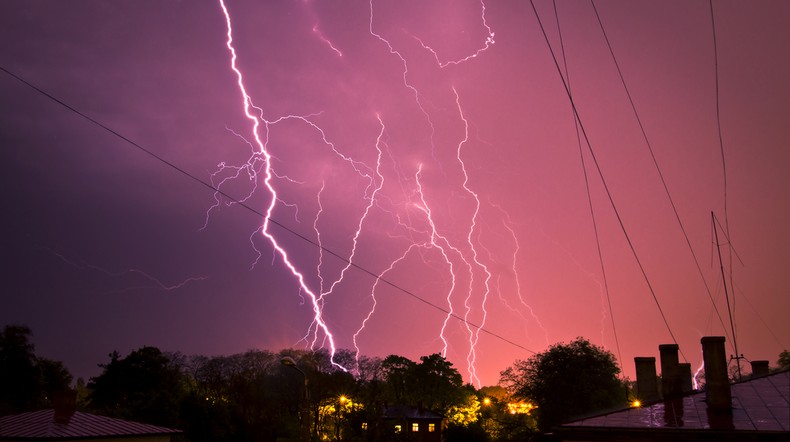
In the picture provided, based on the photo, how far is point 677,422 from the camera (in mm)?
13000

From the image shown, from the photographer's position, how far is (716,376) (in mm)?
14281

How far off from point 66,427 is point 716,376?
19087 mm

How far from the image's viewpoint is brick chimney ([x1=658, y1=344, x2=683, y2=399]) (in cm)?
1788

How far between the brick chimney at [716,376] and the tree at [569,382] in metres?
26.2

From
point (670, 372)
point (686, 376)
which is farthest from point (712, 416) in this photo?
point (686, 376)

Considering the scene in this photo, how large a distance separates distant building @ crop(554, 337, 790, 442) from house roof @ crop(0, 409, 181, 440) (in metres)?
14.4

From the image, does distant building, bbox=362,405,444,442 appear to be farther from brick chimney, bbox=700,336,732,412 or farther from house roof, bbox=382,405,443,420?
brick chimney, bbox=700,336,732,412

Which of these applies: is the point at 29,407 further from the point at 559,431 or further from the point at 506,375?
the point at 559,431

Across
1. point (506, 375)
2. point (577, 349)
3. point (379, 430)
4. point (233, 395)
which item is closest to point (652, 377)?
point (379, 430)

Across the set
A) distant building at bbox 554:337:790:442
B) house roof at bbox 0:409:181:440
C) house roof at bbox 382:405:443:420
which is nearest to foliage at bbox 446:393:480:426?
house roof at bbox 382:405:443:420

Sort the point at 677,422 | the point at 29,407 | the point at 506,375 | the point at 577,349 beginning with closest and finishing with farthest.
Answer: the point at 677,422
the point at 29,407
the point at 577,349
the point at 506,375

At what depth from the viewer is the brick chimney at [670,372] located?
17875mm

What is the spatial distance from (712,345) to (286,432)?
36.6 m

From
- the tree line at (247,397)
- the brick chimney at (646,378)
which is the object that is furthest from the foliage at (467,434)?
the brick chimney at (646,378)
